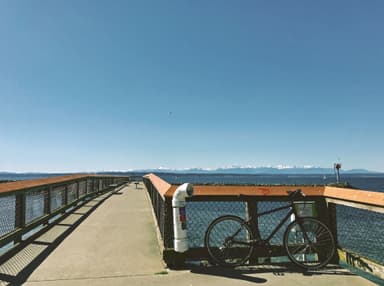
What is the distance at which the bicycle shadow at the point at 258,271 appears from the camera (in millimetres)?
4098

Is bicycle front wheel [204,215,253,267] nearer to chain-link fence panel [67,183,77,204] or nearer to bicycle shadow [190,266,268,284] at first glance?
bicycle shadow [190,266,268,284]

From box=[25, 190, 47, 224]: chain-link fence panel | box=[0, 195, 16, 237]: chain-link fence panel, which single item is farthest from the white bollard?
box=[25, 190, 47, 224]: chain-link fence panel

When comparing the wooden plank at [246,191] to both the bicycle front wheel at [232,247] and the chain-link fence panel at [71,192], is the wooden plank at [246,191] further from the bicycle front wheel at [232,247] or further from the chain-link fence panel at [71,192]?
the chain-link fence panel at [71,192]

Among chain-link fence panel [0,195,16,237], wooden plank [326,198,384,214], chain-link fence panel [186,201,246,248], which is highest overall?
wooden plank [326,198,384,214]

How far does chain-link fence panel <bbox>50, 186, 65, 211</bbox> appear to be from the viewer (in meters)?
8.24

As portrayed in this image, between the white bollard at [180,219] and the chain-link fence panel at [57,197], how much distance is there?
16.6 feet

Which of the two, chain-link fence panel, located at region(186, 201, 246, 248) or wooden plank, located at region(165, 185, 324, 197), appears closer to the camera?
wooden plank, located at region(165, 185, 324, 197)

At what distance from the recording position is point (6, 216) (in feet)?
18.6

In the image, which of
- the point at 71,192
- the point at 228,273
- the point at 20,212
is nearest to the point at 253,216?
the point at 228,273

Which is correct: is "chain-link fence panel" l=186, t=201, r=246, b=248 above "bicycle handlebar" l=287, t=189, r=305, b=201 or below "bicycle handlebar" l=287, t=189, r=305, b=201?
below

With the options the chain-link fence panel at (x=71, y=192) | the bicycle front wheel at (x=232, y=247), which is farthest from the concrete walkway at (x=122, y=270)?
the chain-link fence panel at (x=71, y=192)

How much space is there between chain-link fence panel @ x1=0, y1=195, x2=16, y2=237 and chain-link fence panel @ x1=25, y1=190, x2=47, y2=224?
313 millimetres

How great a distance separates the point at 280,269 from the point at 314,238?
31.9 inches

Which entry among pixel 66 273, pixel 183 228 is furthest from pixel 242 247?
pixel 66 273
